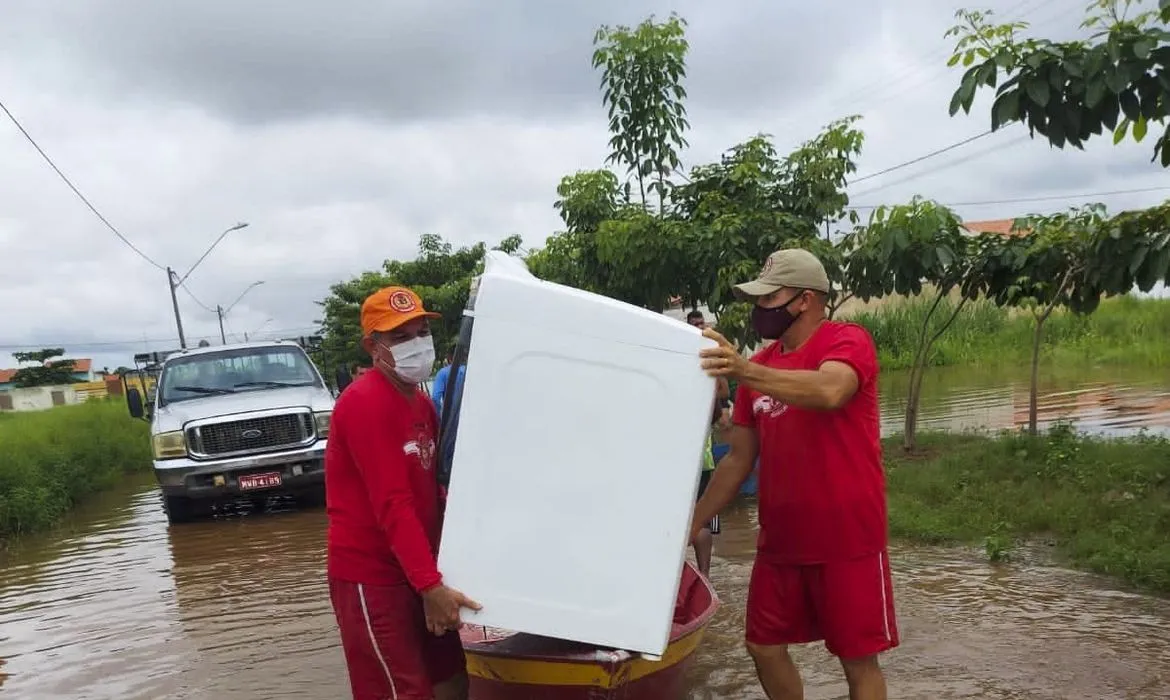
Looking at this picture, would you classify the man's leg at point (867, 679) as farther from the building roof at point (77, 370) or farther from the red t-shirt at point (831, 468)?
the building roof at point (77, 370)

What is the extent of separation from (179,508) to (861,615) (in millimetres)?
9748

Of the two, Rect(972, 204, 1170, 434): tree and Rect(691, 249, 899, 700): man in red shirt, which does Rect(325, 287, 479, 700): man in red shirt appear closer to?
Rect(691, 249, 899, 700): man in red shirt

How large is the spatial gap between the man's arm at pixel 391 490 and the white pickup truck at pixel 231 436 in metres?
8.02

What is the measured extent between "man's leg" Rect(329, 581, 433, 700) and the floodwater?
2434 millimetres

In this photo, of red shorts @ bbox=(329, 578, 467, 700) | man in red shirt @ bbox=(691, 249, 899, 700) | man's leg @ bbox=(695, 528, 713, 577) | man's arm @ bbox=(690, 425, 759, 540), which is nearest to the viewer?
red shorts @ bbox=(329, 578, 467, 700)

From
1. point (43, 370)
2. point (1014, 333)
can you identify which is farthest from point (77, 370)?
point (1014, 333)

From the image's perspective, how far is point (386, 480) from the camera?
122 inches

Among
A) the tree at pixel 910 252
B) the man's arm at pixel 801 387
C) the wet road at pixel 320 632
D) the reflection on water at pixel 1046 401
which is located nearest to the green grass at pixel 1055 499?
the wet road at pixel 320 632

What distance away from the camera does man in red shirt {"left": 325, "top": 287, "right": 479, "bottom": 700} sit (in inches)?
122

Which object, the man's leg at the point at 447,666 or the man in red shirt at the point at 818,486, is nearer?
the man in red shirt at the point at 818,486

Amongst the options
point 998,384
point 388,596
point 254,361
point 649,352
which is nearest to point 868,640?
point 649,352

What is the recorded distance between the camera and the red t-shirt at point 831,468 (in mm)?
3344

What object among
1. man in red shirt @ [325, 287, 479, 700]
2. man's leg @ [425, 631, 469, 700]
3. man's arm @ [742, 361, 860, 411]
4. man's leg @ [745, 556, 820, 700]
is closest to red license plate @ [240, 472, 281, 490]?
man's leg @ [425, 631, 469, 700]

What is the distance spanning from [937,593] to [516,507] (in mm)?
4782
